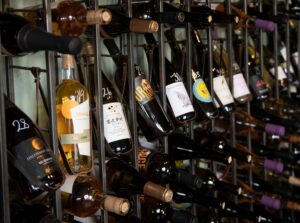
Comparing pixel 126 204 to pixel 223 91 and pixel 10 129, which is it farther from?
pixel 223 91

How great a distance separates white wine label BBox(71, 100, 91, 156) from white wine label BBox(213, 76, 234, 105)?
0.52 meters

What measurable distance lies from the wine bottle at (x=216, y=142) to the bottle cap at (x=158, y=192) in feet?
1.05

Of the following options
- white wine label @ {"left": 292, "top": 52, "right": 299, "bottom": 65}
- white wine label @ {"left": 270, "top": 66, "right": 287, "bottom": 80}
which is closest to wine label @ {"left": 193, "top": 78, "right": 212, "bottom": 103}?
white wine label @ {"left": 270, "top": 66, "right": 287, "bottom": 80}

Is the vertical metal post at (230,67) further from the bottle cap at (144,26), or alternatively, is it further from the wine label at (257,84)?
the bottle cap at (144,26)

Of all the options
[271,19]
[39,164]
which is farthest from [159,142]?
[271,19]

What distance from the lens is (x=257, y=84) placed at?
152 centimetres

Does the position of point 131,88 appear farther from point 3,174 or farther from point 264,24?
point 264,24

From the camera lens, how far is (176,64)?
1.33 metres

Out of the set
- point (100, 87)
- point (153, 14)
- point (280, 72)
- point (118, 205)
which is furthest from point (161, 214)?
point (280, 72)

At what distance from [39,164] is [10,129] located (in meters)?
0.08

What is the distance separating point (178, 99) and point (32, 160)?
1.51 feet

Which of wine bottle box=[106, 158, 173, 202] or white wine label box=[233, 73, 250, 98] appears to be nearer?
wine bottle box=[106, 158, 173, 202]

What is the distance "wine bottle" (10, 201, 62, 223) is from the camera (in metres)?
0.85

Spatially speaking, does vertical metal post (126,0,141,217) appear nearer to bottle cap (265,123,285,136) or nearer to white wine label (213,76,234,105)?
white wine label (213,76,234,105)
